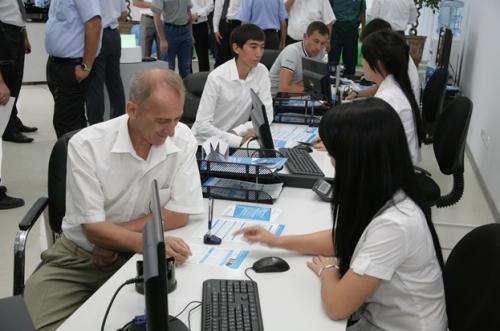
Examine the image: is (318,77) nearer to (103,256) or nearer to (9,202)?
(103,256)

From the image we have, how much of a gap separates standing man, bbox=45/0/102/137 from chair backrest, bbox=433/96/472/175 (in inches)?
87.9

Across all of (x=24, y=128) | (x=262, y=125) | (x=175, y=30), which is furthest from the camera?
(x=175, y=30)

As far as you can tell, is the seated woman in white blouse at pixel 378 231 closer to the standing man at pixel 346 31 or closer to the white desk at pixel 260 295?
the white desk at pixel 260 295

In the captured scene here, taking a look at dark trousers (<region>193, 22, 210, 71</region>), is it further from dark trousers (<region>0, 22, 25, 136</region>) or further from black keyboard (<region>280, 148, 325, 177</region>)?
black keyboard (<region>280, 148, 325, 177</region>)

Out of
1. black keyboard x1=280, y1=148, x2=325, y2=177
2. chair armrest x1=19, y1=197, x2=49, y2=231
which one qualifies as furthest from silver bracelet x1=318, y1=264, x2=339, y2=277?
chair armrest x1=19, y1=197, x2=49, y2=231

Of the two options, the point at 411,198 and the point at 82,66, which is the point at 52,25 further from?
the point at 411,198

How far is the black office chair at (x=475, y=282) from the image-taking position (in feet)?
4.04

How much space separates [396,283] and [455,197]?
167cm

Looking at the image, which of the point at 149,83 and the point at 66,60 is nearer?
the point at 149,83

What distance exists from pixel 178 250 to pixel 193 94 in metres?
2.13

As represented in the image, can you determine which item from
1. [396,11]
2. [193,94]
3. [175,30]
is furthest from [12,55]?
[396,11]

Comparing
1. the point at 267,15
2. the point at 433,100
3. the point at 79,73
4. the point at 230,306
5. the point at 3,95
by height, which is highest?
the point at 267,15

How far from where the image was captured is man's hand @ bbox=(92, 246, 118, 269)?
5.91 ft

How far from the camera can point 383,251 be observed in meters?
1.30
